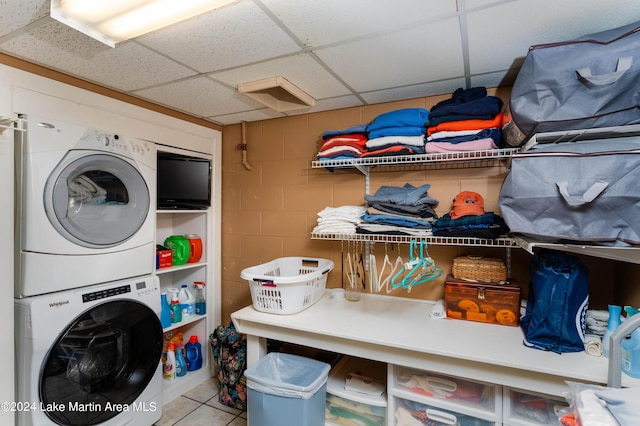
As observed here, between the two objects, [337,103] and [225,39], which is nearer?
[225,39]

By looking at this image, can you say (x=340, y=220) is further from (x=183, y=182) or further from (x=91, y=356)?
(x=91, y=356)

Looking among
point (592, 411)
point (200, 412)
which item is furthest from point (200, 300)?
point (592, 411)

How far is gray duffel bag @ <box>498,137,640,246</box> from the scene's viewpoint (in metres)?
1.13

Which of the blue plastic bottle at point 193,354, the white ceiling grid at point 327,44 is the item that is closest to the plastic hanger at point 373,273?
the white ceiling grid at point 327,44

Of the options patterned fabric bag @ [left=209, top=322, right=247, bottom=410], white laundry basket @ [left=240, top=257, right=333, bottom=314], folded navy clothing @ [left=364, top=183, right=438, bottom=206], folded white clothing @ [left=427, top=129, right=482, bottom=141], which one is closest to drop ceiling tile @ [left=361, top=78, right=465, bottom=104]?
folded white clothing @ [left=427, top=129, right=482, bottom=141]

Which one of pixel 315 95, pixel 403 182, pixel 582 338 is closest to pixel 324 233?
pixel 403 182

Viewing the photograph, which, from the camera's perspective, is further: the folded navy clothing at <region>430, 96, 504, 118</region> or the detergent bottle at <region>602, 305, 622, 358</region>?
the folded navy clothing at <region>430, 96, 504, 118</region>

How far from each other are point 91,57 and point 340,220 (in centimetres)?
162

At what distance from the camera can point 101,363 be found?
186 cm

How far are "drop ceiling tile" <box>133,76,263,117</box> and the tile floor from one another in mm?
2230

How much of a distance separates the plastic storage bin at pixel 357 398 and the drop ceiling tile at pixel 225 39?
183 cm

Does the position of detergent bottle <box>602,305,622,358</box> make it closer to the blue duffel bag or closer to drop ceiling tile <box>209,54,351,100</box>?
the blue duffel bag

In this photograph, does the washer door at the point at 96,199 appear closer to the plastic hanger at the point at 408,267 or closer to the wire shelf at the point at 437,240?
the wire shelf at the point at 437,240

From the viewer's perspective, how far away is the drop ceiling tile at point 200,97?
2.03m
